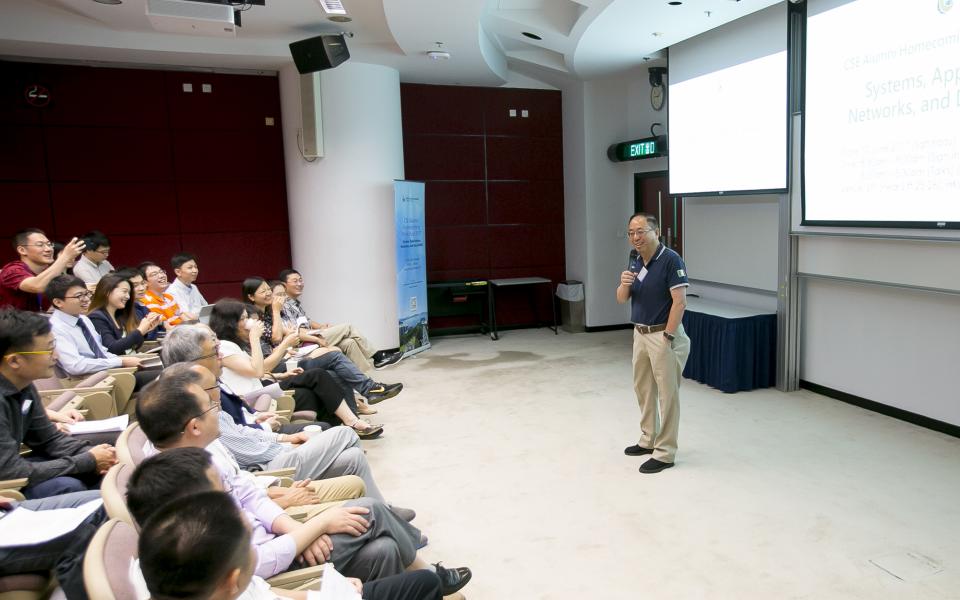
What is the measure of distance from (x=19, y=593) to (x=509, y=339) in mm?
7023

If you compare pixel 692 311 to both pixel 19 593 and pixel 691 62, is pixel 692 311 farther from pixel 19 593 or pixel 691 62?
pixel 19 593

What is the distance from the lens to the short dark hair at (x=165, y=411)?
206 cm

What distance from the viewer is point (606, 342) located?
8.10m

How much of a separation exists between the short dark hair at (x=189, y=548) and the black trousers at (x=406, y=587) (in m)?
0.82

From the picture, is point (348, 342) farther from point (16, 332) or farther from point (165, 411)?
point (165, 411)

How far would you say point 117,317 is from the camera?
4797mm

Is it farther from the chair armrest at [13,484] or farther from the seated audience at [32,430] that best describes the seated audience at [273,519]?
the seated audience at [32,430]

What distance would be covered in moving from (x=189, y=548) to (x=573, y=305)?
7.97 metres

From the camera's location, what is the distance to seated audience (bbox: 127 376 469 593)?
6.75 feet

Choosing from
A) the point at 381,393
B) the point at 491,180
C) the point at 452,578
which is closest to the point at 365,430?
the point at 381,393

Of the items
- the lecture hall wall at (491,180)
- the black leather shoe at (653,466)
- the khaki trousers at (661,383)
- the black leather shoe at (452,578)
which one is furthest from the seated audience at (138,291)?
the lecture hall wall at (491,180)

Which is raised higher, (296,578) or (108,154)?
(108,154)

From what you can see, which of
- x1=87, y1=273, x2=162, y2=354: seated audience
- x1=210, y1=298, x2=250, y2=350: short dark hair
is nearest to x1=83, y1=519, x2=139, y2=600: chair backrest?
x1=210, y1=298, x2=250, y2=350: short dark hair

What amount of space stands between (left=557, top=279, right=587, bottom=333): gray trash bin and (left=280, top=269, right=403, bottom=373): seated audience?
131 inches
